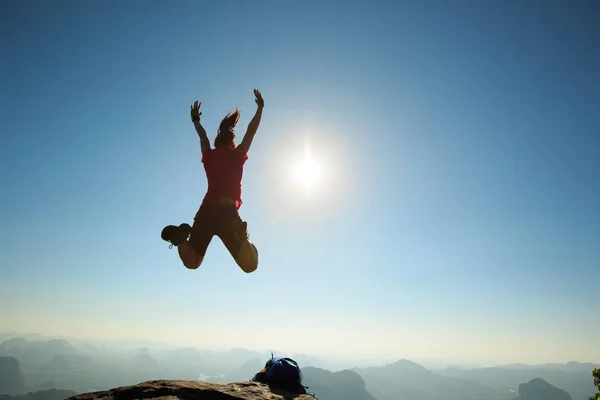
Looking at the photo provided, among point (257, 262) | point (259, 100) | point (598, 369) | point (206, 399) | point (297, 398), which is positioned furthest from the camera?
point (598, 369)

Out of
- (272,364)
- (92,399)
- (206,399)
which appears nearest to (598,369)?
(272,364)

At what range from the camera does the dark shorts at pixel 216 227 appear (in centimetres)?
647

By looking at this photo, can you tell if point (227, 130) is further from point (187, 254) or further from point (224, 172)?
point (187, 254)

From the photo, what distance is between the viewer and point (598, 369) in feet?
66.8

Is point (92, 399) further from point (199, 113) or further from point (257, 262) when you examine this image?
point (199, 113)

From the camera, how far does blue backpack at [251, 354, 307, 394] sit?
20.6 feet

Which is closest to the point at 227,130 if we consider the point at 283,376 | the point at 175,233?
the point at 175,233

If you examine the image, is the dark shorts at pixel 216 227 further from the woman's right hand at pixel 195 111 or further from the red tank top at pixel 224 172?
the woman's right hand at pixel 195 111

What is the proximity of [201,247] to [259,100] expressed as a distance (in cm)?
404

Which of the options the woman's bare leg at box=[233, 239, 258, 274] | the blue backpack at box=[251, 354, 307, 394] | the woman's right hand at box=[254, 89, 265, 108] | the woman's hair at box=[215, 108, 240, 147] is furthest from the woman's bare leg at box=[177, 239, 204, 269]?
the woman's right hand at box=[254, 89, 265, 108]

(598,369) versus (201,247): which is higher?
(201,247)

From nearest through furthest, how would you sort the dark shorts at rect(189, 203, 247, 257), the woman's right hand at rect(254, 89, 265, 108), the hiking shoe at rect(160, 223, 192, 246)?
the hiking shoe at rect(160, 223, 192, 246), the dark shorts at rect(189, 203, 247, 257), the woman's right hand at rect(254, 89, 265, 108)

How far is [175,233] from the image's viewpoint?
629 centimetres

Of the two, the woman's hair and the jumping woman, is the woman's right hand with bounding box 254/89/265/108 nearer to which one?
the woman's hair
